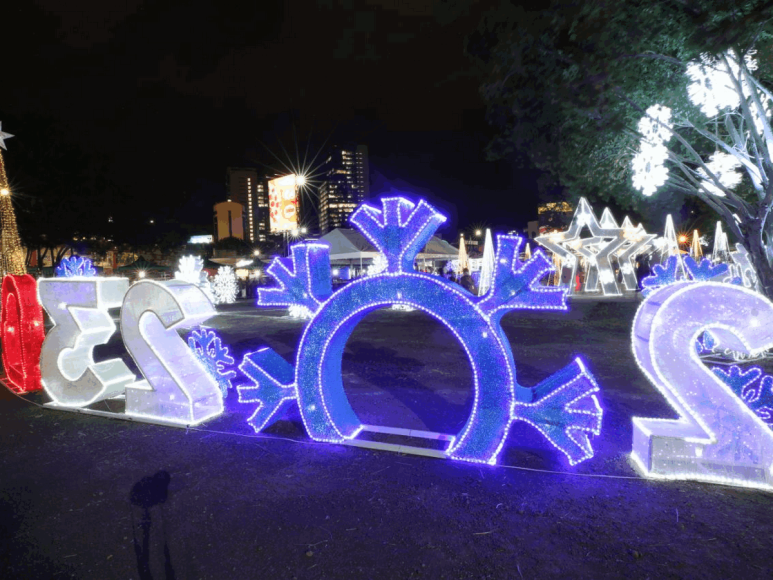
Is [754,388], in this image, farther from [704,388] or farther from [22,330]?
[22,330]

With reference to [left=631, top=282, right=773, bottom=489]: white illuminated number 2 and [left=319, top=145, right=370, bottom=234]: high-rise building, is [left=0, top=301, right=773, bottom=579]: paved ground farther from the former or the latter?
[left=319, top=145, right=370, bottom=234]: high-rise building

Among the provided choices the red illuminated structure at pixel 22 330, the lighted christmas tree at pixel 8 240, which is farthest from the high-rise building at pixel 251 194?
the red illuminated structure at pixel 22 330

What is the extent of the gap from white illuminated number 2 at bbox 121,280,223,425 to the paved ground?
0.90ft

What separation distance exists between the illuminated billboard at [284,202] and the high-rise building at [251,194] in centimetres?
8799

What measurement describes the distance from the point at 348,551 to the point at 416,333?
8421 mm

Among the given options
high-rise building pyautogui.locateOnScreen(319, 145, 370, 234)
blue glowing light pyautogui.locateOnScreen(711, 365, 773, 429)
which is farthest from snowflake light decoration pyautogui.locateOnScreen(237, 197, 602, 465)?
high-rise building pyautogui.locateOnScreen(319, 145, 370, 234)

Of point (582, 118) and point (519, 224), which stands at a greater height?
point (519, 224)

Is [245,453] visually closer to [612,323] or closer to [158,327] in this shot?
[158,327]

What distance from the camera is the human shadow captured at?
252cm

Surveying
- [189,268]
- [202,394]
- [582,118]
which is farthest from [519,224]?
[202,394]

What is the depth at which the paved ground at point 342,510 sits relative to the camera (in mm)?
2490

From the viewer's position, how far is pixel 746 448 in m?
3.18

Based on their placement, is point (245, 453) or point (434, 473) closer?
point (434, 473)

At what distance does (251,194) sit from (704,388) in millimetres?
114995
